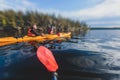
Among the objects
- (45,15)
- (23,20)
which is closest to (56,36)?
(23,20)

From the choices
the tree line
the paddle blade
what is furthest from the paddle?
the tree line

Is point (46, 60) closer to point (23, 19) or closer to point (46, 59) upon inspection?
point (46, 59)

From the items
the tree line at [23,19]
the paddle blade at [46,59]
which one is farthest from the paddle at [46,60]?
the tree line at [23,19]

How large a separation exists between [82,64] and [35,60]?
5.68 feet

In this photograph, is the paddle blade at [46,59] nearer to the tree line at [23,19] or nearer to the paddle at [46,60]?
the paddle at [46,60]

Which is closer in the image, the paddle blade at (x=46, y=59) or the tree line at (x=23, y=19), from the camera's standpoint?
the paddle blade at (x=46, y=59)

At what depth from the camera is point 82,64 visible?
334 inches

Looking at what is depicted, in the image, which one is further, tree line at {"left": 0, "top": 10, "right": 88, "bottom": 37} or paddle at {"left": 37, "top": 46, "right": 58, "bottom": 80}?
tree line at {"left": 0, "top": 10, "right": 88, "bottom": 37}

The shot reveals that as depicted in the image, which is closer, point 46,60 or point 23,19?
point 46,60

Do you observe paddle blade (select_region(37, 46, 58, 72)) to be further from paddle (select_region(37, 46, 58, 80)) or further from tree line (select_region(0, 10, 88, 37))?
tree line (select_region(0, 10, 88, 37))

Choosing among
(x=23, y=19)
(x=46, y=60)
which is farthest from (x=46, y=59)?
(x=23, y=19)

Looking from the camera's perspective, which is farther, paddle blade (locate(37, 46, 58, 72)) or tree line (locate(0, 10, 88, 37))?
tree line (locate(0, 10, 88, 37))

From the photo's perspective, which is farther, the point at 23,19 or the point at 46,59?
the point at 23,19

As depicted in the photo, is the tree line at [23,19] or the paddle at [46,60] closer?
the paddle at [46,60]
